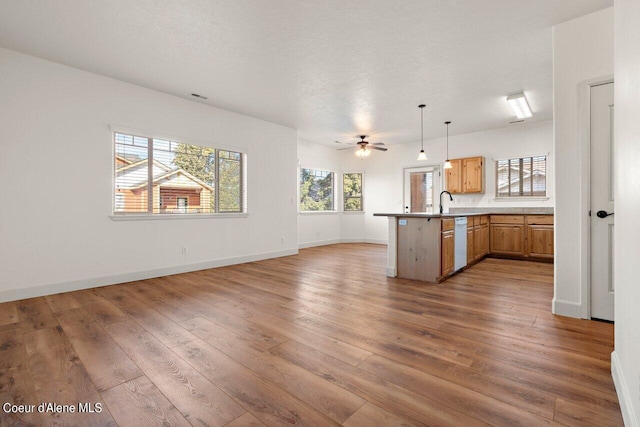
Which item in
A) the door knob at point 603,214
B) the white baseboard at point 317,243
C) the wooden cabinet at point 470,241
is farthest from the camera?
the white baseboard at point 317,243

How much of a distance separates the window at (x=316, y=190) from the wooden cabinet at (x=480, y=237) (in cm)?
411

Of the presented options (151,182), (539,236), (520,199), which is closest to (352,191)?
(520,199)

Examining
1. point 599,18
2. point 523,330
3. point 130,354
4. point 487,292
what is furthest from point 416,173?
point 130,354

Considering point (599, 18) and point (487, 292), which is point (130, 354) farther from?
point (599, 18)

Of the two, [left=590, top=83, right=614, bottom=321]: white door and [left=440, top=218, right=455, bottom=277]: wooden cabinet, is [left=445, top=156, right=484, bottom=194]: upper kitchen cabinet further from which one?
[left=590, top=83, right=614, bottom=321]: white door

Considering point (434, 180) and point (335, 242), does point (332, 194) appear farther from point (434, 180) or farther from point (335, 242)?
point (434, 180)

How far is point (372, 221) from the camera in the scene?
28.8 ft

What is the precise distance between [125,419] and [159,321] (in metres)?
1.38

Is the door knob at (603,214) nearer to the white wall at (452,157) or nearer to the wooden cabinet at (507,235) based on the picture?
the wooden cabinet at (507,235)

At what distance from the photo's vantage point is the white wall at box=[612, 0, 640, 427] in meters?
1.22

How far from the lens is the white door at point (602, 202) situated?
261 cm

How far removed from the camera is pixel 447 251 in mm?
4297

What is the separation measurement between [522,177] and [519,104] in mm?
2295

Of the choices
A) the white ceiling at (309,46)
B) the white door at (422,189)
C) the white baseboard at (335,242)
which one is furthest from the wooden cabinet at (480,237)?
the white baseboard at (335,242)
